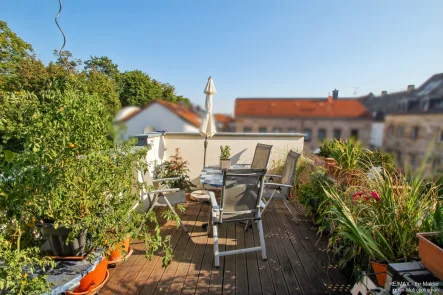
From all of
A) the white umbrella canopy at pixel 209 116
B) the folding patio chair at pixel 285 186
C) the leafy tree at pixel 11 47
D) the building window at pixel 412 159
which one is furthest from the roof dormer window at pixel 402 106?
the leafy tree at pixel 11 47

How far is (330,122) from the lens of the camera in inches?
72.6

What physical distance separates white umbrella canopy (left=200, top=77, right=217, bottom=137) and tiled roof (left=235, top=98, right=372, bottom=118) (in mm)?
1486

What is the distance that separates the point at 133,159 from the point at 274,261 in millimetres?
1788

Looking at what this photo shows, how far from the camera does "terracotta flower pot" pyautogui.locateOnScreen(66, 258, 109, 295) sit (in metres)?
1.67

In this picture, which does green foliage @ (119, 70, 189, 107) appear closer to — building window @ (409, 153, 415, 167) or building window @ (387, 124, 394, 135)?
building window @ (387, 124, 394, 135)

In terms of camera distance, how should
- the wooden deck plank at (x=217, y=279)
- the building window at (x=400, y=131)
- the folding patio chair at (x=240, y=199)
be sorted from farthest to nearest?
the folding patio chair at (x=240, y=199), the wooden deck plank at (x=217, y=279), the building window at (x=400, y=131)

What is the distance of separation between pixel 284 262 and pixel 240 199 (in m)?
0.80

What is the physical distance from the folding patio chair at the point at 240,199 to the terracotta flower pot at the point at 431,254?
1271 millimetres

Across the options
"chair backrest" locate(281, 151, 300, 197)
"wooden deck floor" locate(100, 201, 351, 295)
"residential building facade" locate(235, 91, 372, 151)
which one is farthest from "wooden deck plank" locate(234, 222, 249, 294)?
"residential building facade" locate(235, 91, 372, 151)

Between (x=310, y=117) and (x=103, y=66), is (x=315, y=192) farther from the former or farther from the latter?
(x=103, y=66)

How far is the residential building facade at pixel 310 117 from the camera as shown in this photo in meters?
1.69

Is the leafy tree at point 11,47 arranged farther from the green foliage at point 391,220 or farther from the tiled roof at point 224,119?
the green foliage at point 391,220

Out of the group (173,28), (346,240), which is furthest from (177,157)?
(346,240)

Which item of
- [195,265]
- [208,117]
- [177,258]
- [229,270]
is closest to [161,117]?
[208,117]
